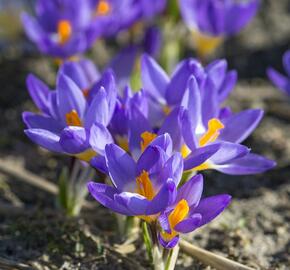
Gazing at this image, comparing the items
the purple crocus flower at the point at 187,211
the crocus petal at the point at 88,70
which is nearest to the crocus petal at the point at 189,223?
the purple crocus flower at the point at 187,211

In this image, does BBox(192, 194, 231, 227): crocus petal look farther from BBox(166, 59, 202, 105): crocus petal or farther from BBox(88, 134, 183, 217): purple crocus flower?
BBox(166, 59, 202, 105): crocus petal

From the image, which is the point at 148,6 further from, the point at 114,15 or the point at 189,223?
the point at 189,223

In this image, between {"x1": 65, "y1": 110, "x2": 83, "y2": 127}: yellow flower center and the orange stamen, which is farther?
the orange stamen

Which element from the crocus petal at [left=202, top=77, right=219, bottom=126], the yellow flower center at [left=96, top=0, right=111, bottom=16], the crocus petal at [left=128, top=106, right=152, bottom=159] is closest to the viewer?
the crocus petal at [left=128, top=106, right=152, bottom=159]

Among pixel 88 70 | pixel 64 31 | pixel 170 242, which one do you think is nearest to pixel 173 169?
pixel 170 242

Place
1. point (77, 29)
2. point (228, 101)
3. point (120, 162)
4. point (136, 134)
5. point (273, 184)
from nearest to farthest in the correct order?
point (120, 162)
point (136, 134)
point (273, 184)
point (77, 29)
point (228, 101)

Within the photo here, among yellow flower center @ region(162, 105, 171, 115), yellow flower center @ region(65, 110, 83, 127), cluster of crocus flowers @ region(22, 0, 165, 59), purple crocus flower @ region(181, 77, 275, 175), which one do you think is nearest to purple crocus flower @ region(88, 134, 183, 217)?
purple crocus flower @ region(181, 77, 275, 175)

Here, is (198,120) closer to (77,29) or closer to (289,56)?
(289,56)

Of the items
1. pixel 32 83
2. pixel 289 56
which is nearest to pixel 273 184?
pixel 289 56

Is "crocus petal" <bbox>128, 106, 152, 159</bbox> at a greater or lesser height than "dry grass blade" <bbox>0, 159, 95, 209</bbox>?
greater
